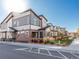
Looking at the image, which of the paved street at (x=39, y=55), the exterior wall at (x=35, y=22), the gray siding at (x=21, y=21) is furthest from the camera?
the exterior wall at (x=35, y=22)

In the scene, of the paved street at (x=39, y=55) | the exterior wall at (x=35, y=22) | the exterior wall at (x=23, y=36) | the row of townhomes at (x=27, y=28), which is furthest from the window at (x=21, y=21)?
the paved street at (x=39, y=55)

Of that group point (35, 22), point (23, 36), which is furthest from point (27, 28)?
point (35, 22)

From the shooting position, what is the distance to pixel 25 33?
107ft

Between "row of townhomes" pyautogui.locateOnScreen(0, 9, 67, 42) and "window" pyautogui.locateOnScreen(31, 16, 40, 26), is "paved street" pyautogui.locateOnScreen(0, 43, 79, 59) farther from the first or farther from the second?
"window" pyautogui.locateOnScreen(31, 16, 40, 26)

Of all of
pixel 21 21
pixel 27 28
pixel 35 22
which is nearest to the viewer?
pixel 27 28

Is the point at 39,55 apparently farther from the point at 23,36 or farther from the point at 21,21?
the point at 21,21

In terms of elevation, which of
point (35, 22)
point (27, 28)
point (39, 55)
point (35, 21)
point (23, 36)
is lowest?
point (39, 55)

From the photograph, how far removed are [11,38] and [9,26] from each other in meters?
4.02

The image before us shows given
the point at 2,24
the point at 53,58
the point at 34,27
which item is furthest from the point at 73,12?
the point at 2,24

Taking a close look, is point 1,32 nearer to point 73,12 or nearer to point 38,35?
point 38,35

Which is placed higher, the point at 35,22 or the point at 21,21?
the point at 21,21

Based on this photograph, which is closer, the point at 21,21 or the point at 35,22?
the point at 35,22

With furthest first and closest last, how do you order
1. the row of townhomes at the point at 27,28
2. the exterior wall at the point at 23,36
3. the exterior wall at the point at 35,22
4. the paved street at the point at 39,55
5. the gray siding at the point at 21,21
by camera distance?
1. the exterior wall at the point at 35,22
2. the gray siding at the point at 21,21
3. the row of townhomes at the point at 27,28
4. the exterior wall at the point at 23,36
5. the paved street at the point at 39,55

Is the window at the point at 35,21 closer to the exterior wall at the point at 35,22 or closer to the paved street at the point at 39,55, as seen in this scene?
the exterior wall at the point at 35,22
